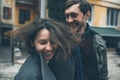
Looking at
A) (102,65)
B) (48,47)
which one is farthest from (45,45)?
(102,65)

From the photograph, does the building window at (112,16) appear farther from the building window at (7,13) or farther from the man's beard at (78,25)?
the man's beard at (78,25)

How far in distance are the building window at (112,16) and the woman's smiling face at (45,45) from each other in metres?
26.3

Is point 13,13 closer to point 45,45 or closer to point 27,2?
point 27,2

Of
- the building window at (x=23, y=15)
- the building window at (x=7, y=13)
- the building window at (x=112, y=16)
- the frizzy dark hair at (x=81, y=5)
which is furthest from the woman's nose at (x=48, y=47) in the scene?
the building window at (x=23, y=15)

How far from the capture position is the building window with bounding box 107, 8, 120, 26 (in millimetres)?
28344

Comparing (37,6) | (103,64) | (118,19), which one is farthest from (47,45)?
(37,6)

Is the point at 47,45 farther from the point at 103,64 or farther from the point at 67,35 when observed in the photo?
the point at 103,64

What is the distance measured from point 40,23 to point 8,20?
29320mm

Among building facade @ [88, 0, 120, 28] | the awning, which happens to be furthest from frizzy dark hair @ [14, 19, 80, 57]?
building facade @ [88, 0, 120, 28]

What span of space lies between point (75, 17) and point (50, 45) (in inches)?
25.1

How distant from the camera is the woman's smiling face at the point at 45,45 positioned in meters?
2.23

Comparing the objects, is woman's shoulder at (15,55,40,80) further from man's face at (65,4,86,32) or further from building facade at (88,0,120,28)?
building facade at (88,0,120,28)

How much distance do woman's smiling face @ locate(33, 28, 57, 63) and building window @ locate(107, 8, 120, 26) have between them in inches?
1036

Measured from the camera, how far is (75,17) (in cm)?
283
